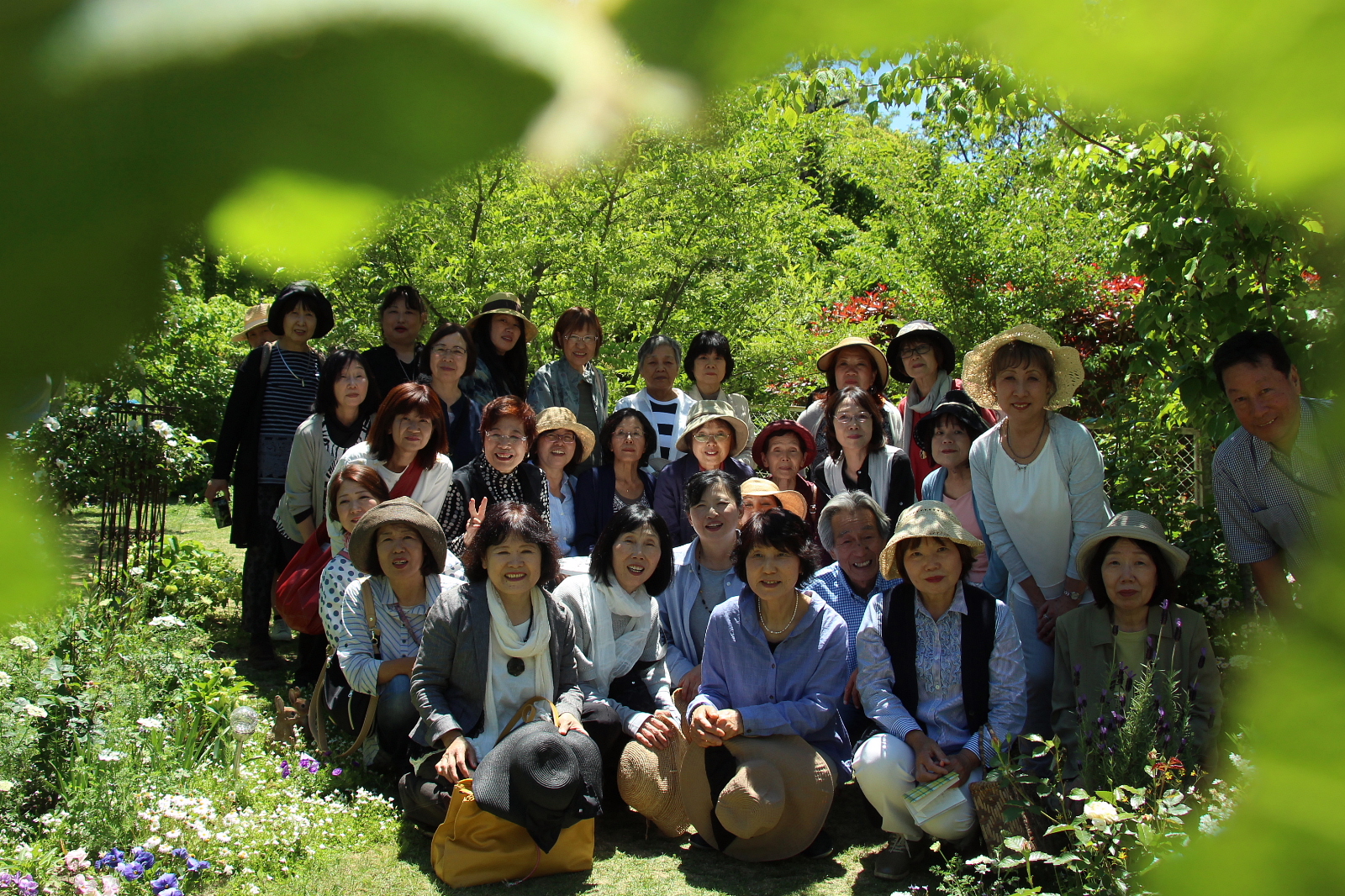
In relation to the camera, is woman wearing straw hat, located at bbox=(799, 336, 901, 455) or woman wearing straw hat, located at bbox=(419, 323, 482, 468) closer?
woman wearing straw hat, located at bbox=(419, 323, 482, 468)

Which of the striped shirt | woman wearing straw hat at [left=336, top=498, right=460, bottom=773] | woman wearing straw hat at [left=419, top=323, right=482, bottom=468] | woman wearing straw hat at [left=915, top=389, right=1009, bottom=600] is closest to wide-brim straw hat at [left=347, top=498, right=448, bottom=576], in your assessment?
woman wearing straw hat at [left=336, top=498, right=460, bottom=773]

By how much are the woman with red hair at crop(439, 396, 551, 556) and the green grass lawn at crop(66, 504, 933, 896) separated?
4.27 ft

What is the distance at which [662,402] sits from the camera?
5930mm

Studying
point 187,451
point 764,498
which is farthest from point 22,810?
point 187,451

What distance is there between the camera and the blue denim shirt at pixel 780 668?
417 cm

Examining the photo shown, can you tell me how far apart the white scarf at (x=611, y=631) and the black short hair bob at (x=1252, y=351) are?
2.45 meters

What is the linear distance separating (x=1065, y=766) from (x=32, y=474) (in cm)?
409

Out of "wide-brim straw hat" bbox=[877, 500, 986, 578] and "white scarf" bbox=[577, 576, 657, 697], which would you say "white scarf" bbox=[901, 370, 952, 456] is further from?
"white scarf" bbox=[577, 576, 657, 697]

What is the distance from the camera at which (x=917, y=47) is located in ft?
0.93

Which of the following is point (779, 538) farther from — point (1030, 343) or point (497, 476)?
point (497, 476)

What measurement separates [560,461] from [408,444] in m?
0.77

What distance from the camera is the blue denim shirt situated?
13.7 ft

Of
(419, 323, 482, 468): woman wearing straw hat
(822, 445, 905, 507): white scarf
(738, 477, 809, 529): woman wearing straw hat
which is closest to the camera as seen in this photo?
(738, 477, 809, 529): woman wearing straw hat

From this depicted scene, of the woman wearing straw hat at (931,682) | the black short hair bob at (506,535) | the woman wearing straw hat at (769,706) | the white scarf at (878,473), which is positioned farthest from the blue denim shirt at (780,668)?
the white scarf at (878,473)
